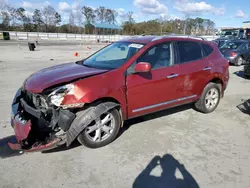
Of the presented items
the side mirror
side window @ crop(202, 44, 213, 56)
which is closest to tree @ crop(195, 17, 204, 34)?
side window @ crop(202, 44, 213, 56)

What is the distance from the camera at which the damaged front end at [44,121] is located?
3.20m

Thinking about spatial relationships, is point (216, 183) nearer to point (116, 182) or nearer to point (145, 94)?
point (116, 182)

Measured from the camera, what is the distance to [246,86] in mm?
8492

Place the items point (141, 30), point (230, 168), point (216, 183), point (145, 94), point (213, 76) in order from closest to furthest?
point (216, 183)
point (230, 168)
point (145, 94)
point (213, 76)
point (141, 30)

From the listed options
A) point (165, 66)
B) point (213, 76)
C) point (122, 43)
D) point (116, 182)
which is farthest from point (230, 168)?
point (122, 43)

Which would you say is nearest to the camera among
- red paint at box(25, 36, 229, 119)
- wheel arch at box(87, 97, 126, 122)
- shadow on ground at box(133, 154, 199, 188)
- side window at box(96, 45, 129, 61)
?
shadow on ground at box(133, 154, 199, 188)

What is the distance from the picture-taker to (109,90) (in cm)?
355

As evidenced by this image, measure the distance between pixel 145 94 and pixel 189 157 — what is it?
1.31 meters

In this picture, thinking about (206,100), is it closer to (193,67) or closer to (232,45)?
(193,67)

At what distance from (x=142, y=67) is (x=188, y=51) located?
1617mm

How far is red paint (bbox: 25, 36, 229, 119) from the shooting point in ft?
11.1

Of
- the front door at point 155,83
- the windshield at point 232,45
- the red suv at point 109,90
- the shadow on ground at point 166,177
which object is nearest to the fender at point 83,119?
the red suv at point 109,90

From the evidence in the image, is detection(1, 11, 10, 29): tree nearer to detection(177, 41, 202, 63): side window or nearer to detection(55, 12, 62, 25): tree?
detection(55, 12, 62, 25): tree

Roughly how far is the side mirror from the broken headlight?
113 cm
